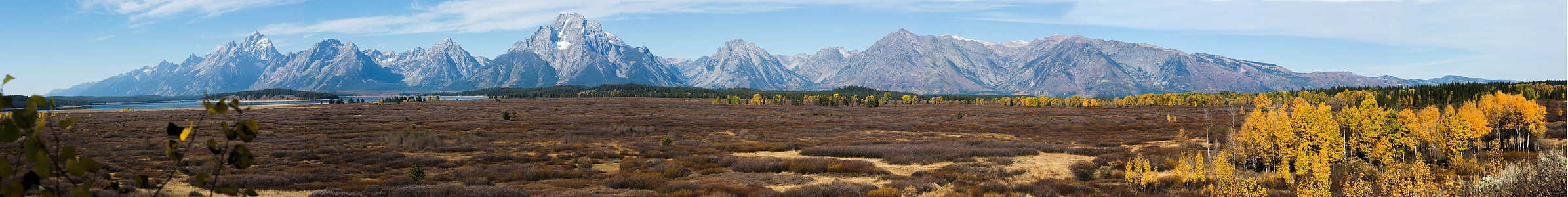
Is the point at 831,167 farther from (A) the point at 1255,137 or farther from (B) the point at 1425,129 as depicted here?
(B) the point at 1425,129

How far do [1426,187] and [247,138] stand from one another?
70.5 feet

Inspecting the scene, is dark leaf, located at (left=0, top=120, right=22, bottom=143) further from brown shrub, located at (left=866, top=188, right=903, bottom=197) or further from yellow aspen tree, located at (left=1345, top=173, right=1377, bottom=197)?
yellow aspen tree, located at (left=1345, top=173, right=1377, bottom=197)

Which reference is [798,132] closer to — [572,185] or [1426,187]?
[572,185]

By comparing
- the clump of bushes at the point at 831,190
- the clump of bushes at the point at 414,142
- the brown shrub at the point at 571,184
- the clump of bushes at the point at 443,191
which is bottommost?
the clump of bushes at the point at 831,190

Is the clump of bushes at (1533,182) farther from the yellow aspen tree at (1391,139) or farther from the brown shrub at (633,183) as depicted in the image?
the brown shrub at (633,183)

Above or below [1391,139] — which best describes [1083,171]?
below

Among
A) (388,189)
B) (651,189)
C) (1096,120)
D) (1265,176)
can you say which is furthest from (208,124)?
(1096,120)

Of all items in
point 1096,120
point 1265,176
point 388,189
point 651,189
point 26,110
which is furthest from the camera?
point 1096,120

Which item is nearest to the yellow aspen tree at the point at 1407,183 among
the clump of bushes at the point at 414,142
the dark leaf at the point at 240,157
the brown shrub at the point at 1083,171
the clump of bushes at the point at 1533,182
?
the clump of bushes at the point at 1533,182

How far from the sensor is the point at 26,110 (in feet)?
10.4

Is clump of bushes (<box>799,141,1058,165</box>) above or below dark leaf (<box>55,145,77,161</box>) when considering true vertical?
below

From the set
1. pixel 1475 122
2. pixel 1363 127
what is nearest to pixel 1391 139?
pixel 1363 127

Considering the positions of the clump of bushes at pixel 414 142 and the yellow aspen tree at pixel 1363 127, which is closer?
the yellow aspen tree at pixel 1363 127

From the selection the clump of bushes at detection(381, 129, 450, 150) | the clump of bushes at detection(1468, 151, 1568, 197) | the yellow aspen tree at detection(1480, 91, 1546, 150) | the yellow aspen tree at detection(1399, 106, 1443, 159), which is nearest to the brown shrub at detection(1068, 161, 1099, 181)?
the clump of bushes at detection(1468, 151, 1568, 197)
